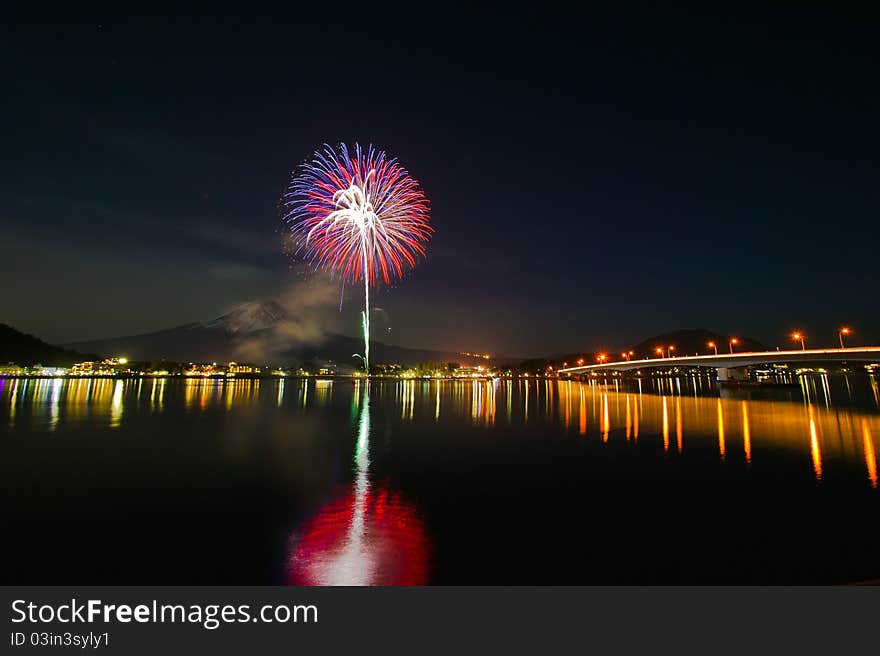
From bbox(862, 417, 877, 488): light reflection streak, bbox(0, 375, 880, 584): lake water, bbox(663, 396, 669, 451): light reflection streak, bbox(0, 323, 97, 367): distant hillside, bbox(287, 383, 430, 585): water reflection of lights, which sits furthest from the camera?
bbox(0, 323, 97, 367): distant hillside

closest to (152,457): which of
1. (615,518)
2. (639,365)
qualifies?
(615,518)

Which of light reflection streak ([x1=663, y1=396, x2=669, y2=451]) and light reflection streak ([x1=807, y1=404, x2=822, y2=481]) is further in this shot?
light reflection streak ([x1=663, y1=396, x2=669, y2=451])

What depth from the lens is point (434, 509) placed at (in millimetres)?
11234

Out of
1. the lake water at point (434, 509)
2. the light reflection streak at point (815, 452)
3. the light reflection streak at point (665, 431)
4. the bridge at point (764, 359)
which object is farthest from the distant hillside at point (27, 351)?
the light reflection streak at point (815, 452)

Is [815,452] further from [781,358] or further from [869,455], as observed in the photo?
[781,358]

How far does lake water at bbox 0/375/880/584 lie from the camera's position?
773 centimetres

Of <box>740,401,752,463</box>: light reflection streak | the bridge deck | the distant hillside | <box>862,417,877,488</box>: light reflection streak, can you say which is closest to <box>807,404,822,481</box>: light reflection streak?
<box>862,417,877,488</box>: light reflection streak

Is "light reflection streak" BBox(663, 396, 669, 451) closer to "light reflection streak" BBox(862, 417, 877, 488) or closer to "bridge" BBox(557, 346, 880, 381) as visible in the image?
"light reflection streak" BBox(862, 417, 877, 488)

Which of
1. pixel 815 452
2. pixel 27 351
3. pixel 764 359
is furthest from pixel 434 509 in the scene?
pixel 27 351

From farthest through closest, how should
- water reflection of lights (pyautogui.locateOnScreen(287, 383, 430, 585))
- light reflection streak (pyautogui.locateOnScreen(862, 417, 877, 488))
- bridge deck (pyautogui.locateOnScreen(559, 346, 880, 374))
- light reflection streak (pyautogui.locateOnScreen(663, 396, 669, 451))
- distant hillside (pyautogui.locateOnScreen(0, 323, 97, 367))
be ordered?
distant hillside (pyautogui.locateOnScreen(0, 323, 97, 367)), bridge deck (pyautogui.locateOnScreen(559, 346, 880, 374)), light reflection streak (pyautogui.locateOnScreen(663, 396, 669, 451)), light reflection streak (pyautogui.locateOnScreen(862, 417, 877, 488)), water reflection of lights (pyautogui.locateOnScreen(287, 383, 430, 585))

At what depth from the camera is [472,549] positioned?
8.53 m

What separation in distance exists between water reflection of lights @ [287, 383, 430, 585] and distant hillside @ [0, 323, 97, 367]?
670 feet
